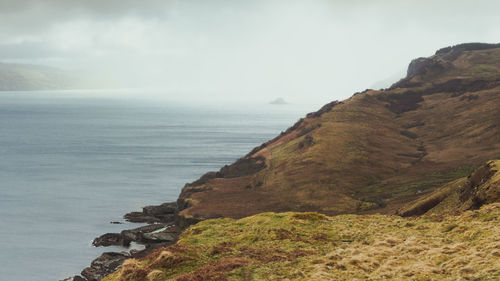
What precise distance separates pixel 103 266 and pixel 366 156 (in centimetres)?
7598

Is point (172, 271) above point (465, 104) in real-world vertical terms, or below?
below

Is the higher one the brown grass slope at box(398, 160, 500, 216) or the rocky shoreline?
the brown grass slope at box(398, 160, 500, 216)

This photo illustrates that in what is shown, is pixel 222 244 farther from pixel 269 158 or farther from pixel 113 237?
pixel 269 158

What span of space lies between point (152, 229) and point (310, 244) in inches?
2721

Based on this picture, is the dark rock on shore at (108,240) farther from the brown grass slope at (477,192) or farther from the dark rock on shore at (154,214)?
the brown grass slope at (477,192)

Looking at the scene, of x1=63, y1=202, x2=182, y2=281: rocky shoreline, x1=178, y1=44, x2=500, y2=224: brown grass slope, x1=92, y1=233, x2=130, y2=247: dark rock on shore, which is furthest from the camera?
x1=178, y1=44, x2=500, y2=224: brown grass slope

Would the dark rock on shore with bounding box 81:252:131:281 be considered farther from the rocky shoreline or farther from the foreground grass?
the foreground grass

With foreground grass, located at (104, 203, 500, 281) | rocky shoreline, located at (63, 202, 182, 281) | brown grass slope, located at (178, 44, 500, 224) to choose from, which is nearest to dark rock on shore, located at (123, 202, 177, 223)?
rocky shoreline, located at (63, 202, 182, 281)

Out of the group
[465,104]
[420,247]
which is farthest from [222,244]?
[465,104]

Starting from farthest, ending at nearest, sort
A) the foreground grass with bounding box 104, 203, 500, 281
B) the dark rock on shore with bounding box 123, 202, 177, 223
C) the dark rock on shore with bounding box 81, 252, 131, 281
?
the dark rock on shore with bounding box 123, 202, 177, 223, the dark rock on shore with bounding box 81, 252, 131, 281, the foreground grass with bounding box 104, 203, 500, 281

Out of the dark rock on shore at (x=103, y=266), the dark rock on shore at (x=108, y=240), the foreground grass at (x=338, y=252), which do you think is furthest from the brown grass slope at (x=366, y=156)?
the foreground grass at (x=338, y=252)

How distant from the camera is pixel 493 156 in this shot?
104 metres

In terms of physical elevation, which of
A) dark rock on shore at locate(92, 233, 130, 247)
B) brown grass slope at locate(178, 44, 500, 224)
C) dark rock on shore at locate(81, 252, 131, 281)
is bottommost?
dark rock on shore at locate(92, 233, 130, 247)

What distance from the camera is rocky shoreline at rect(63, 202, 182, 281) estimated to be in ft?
223
